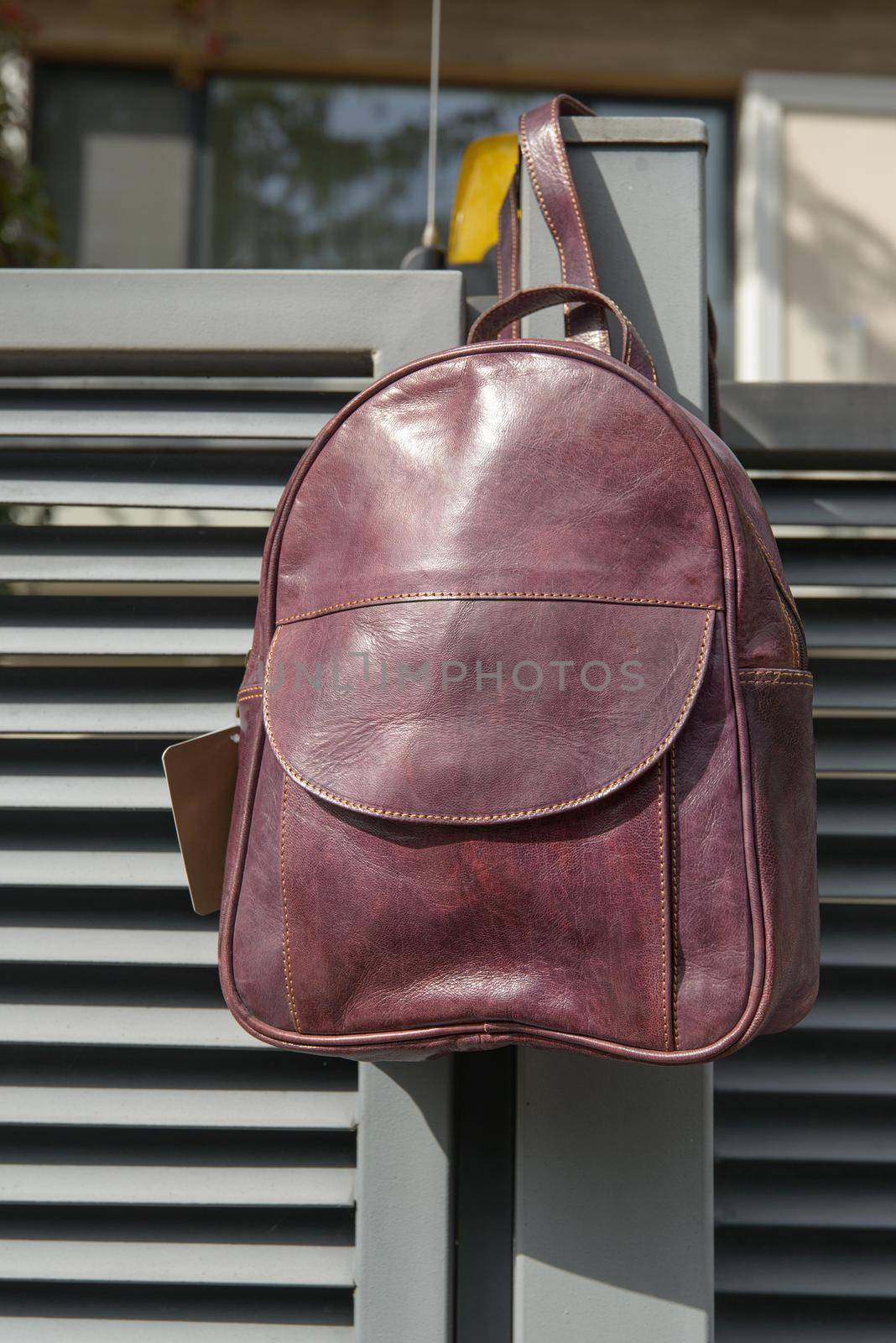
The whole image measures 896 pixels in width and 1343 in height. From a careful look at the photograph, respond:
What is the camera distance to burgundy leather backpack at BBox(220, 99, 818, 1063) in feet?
1.90

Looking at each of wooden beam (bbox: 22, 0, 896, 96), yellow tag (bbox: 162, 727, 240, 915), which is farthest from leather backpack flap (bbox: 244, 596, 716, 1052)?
wooden beam (bbox: 22, 0, 896, 96)

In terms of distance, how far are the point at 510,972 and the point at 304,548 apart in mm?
301

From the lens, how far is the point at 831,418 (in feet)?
2.78

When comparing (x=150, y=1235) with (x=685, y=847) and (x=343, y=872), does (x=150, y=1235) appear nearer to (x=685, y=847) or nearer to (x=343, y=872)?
(x=343, y=872)

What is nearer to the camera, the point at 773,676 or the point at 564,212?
the point at 773,676

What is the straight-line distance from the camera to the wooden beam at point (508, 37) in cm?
256

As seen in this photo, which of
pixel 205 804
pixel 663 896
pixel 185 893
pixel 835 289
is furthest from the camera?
pixel 835 289

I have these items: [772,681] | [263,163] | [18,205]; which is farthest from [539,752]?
[263,163]

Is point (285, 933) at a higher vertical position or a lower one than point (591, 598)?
lower

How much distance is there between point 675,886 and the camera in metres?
0.58

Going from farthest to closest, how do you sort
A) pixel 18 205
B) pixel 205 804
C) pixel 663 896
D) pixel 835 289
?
1. pixel 835 289
2. pixel 18 205
3. pixel 205 804
4. pixel 663 896

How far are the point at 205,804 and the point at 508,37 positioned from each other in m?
2.55

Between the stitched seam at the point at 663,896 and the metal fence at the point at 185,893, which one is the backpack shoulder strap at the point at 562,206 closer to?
the metal fence at the point at 185,893

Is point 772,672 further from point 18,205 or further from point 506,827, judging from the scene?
point 18,205
